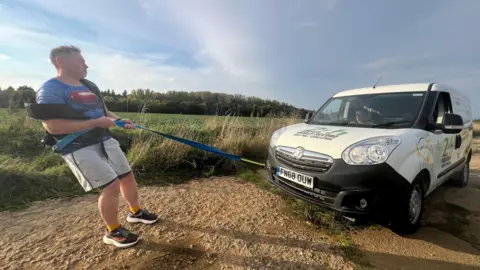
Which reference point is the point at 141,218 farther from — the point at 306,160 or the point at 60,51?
the point at 306,160

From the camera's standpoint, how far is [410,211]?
247cm

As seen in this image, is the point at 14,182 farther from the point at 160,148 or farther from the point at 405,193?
the point at 405,193

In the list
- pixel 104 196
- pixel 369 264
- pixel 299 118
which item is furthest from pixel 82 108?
pixel 299 118

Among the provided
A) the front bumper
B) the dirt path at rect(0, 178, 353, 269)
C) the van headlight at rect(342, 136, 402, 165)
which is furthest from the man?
the van headlight at rect(342, 136, 402, 165)

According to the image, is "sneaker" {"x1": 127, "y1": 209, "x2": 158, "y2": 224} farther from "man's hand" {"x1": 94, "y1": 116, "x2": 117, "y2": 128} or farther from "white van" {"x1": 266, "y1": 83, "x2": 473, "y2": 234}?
"white van" {"x1": 266, "y1": 83, "x2": 473, "y2": 234}

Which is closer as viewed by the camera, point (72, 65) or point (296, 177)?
point (72, 65)

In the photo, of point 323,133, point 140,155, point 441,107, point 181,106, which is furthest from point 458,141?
point 181,106

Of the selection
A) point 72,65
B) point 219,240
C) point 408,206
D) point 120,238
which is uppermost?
point 72,65

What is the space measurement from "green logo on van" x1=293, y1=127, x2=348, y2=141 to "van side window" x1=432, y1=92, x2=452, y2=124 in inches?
49.9

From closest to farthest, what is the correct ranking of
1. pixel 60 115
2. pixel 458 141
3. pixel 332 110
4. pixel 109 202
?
pixel 60 115 → pixel 109 202 → pixel 458 141 → pixel 332 110

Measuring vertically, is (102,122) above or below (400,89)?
below

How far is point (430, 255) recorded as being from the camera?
2.29m

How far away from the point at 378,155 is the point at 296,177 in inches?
34.6

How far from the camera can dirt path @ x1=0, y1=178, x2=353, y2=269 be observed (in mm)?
2102
